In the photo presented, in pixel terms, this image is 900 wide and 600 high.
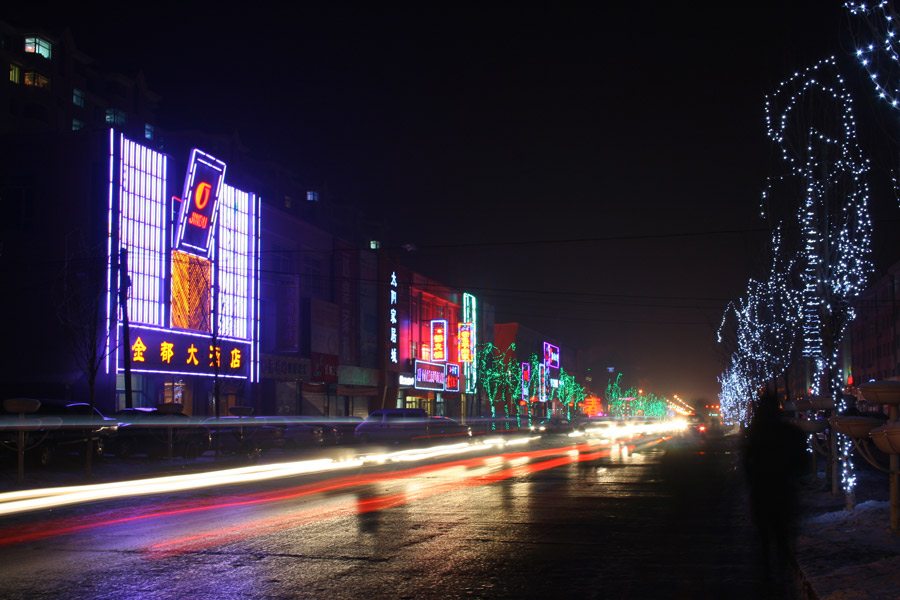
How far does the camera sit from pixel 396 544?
10641 millimetres

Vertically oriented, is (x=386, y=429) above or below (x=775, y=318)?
below

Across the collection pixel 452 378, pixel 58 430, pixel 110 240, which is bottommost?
pixel 58 430

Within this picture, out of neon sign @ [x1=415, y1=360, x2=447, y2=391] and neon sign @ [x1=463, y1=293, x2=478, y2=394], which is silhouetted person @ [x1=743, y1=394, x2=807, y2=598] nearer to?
neon sign @ [x1=415, y1=360, x2=447, y2=391]

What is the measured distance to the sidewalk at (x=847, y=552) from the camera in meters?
7.06

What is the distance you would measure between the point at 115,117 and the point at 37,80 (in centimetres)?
981

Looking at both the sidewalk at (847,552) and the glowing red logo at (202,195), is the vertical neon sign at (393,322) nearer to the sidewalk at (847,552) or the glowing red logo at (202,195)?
the glowing red logo at (202,195)

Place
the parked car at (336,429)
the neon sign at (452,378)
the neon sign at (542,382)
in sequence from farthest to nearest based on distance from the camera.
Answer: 1. the neon sign at (542,382)
2. the neon sign at (452,378)
3. the parked car at (336,429)

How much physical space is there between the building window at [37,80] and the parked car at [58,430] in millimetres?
60998

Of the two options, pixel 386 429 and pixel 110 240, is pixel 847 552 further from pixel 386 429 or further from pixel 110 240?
pixel 386 429

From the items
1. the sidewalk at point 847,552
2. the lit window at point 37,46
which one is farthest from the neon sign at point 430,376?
the sidewalk at point 847,552

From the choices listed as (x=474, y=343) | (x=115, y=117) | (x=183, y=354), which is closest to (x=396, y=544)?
(x=183, y=354)

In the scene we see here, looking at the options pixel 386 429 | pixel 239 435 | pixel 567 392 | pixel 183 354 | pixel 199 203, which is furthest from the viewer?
pixel 567 392

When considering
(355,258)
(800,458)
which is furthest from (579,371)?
(800,458)

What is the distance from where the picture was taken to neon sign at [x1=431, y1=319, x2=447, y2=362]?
2803 inches
